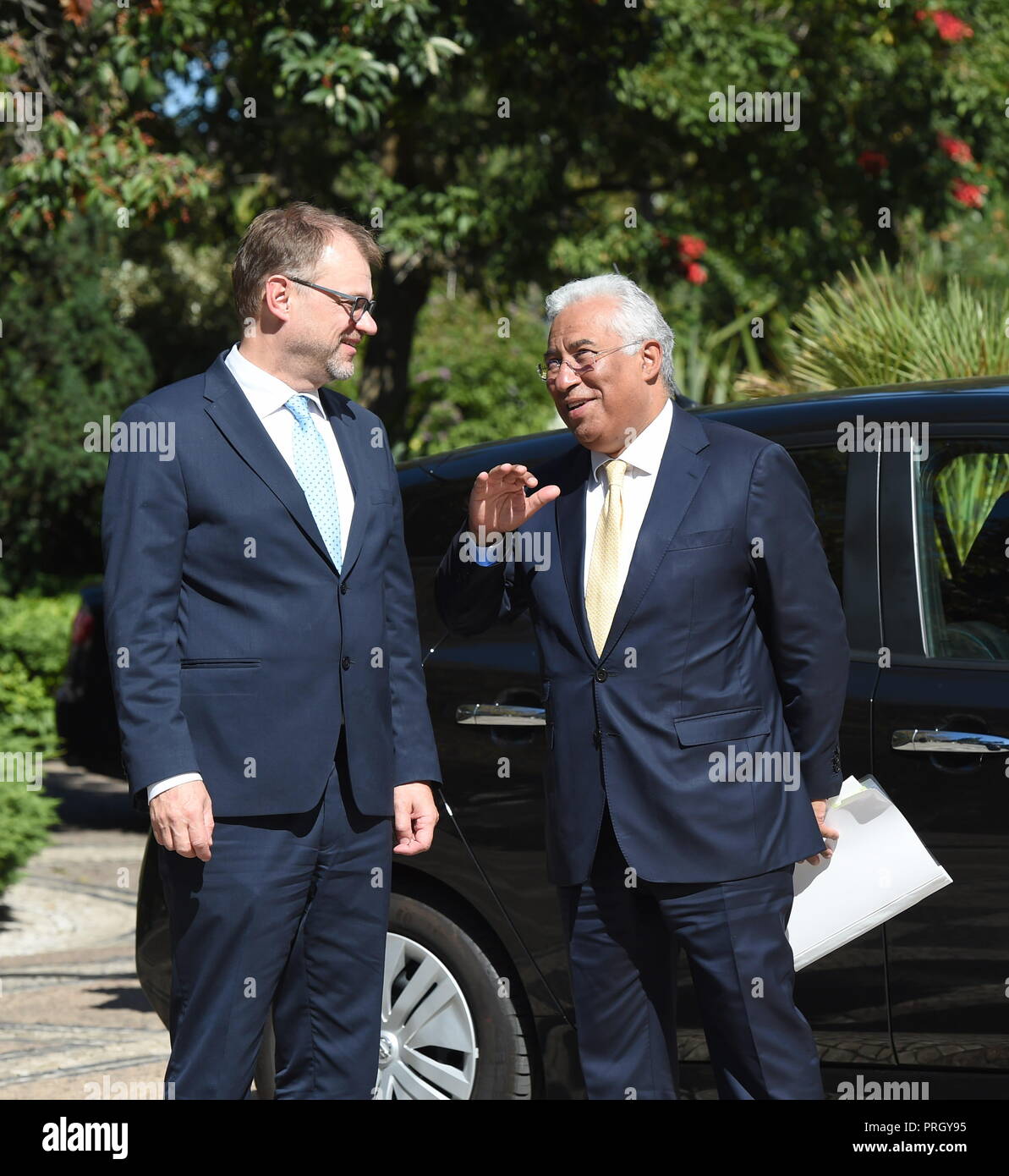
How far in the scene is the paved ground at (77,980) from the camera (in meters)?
4.85

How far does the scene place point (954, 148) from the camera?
10.4 meters

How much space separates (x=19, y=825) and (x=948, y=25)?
710 centimetres

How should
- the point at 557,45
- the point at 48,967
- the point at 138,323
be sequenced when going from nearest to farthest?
1. the point at 48,967
2. the point at 557,45
3. the point at 138,323

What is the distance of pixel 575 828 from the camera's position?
3121 millimetres

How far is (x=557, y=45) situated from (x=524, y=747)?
6725 millimetres

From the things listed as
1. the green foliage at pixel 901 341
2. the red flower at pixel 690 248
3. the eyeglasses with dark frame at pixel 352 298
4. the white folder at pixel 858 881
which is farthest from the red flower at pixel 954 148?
the eyeglasses with dark frame at pixel 352 298

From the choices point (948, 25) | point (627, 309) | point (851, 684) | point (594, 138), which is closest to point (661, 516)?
point (627, 309)

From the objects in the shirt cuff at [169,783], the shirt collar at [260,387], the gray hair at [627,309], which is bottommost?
the shirt cuff at [169,783]

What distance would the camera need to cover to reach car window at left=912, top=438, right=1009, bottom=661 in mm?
3594

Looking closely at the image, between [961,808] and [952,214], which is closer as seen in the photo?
[961,808]

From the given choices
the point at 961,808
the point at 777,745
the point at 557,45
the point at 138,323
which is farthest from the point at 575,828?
the point at 138,323

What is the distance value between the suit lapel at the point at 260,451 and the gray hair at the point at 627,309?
616 millimetres

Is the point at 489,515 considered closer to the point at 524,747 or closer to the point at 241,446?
the point at 241,446

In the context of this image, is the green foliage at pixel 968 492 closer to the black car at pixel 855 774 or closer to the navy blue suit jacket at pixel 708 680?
the black car at pixel 855 774
